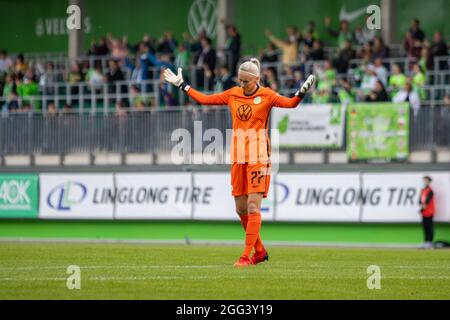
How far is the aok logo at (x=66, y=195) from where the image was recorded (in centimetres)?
3134

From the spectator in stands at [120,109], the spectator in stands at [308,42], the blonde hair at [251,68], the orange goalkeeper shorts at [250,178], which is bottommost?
the orange goalkeeper shorts at [250,178]

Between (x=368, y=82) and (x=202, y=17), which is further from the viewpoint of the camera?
(x=202, y=17)

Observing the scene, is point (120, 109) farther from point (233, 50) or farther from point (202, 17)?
point (202, 17)

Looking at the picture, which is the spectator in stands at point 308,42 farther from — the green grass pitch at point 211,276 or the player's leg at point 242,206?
the player's leg at point 242,206

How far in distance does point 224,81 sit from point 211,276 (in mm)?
16372

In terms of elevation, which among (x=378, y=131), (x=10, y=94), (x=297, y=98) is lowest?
(x=378, y=131)

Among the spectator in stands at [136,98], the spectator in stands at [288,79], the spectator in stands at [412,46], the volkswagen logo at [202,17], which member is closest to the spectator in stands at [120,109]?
the spectator in stands at [136,98]

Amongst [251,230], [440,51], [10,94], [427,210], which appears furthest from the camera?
[10,94]

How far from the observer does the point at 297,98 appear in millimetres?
15453

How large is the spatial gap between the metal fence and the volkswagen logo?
8.57m

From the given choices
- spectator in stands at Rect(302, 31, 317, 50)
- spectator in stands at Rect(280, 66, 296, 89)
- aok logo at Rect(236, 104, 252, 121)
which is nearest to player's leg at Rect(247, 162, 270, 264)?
aok logo at Rect(236, 104, 252, 121)

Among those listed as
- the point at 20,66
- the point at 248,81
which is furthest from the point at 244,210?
the point at 20,66

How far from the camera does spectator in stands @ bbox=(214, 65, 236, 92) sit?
30641 millimetres

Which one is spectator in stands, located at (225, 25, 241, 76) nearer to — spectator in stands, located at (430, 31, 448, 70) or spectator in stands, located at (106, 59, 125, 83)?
spectator in stands, located at (106, 59, 125, 83)
